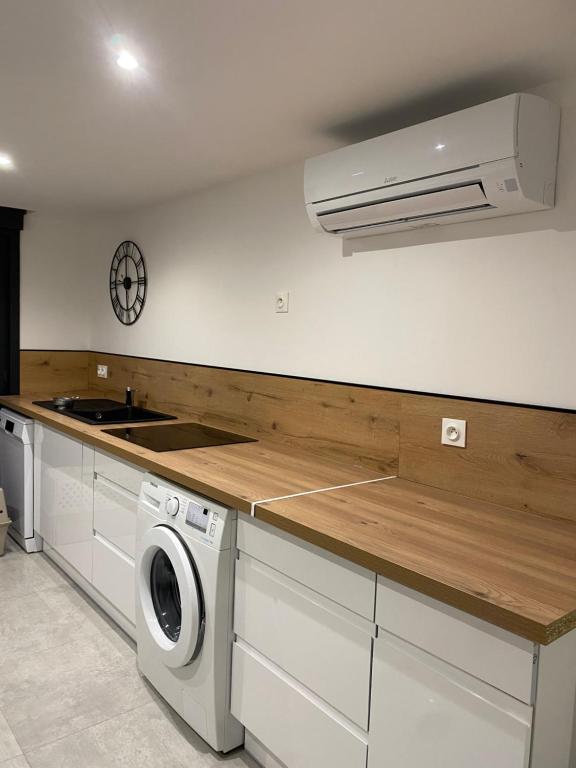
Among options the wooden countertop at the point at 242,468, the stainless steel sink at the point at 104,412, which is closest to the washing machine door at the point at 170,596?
the wooden countertop at the point at 242,468

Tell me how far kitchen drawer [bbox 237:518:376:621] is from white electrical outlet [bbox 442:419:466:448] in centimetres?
67

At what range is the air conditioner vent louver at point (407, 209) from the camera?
1719 mm

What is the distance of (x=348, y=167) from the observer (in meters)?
1.98

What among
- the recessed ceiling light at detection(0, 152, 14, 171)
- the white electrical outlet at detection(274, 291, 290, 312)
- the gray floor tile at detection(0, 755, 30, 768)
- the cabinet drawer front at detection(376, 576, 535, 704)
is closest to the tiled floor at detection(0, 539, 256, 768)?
the gray floor tile at detection(0, 755, 30, 768)

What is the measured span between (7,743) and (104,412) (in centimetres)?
179

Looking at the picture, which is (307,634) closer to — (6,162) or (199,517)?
(199,517)

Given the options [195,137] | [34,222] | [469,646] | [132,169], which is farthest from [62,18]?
[34,222]

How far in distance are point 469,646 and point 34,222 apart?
12.9 ft

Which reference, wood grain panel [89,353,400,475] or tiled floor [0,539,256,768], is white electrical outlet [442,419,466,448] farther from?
tiled floor [0,539,256,768]

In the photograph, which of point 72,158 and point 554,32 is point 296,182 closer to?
point 72,158

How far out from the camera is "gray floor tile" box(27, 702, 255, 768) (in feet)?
6.02

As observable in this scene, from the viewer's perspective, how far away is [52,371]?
4223mm

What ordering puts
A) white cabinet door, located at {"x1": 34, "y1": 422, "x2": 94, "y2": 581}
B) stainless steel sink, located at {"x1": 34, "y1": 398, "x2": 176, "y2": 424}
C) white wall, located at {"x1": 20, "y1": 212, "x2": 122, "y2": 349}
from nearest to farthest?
1. white cabinet door, located at {"x1": 34, "y1": 422, "x2": 94, "y2": 581}
2. stainless steel sink, located at {"x1": 34, "y1": 398, "x2": 176, "y2": 424}
3. white wall, located at {"x1": 20, "y1": 212, "x2": 122, "y2": 349}

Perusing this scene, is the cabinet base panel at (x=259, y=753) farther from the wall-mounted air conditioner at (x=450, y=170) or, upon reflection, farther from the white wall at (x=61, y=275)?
the white wall at (x=61, y=275)
